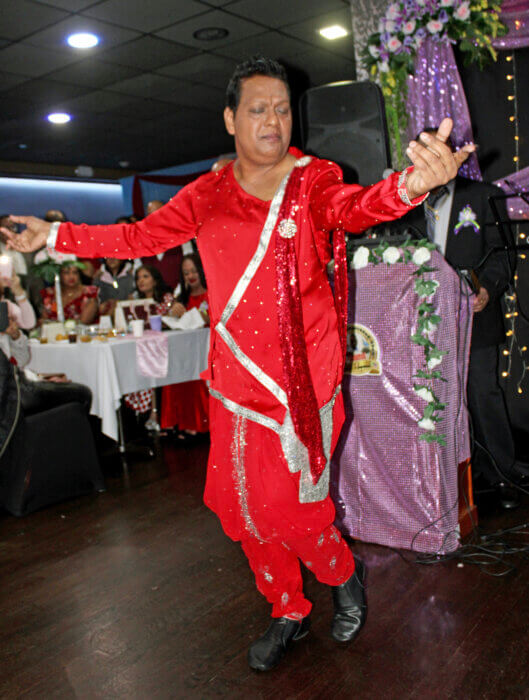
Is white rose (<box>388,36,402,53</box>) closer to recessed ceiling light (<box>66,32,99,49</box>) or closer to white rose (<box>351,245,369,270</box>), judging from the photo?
white rose (<box>351,245,369,270</box>)

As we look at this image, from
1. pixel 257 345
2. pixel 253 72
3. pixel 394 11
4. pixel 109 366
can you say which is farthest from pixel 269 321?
pixel 109 366

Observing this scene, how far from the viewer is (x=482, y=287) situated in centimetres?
285

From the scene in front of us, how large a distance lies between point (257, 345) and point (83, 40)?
4687 mm

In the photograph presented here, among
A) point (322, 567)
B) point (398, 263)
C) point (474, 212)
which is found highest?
point (474, 212)

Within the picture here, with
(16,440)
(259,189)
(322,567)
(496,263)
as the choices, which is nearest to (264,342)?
(259,189)

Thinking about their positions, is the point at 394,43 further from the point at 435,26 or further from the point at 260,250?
the point at 260,250

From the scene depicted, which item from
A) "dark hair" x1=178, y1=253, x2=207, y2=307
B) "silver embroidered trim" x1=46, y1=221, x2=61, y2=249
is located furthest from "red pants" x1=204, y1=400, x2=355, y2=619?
"dark hair" x1=178, y1=253, x2=207, y2=307

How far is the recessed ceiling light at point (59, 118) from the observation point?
768 cm

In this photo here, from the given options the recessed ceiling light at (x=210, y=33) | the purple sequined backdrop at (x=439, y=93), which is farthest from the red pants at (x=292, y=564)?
the recessed ceiling light at (x=210, y=33)

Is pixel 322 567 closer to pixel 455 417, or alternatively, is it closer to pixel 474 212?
pixel 455 417

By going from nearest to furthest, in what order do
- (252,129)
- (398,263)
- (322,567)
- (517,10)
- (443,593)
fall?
1. (252,129)
2. (322,567)
3. (443,593)
4. (398,263)
5. (517,10)

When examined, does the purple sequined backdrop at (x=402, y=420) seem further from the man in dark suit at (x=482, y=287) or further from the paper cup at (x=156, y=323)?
the paper cup at (x=156, y=323)

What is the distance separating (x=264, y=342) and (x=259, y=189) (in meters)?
0.41

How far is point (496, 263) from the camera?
9.78ft
